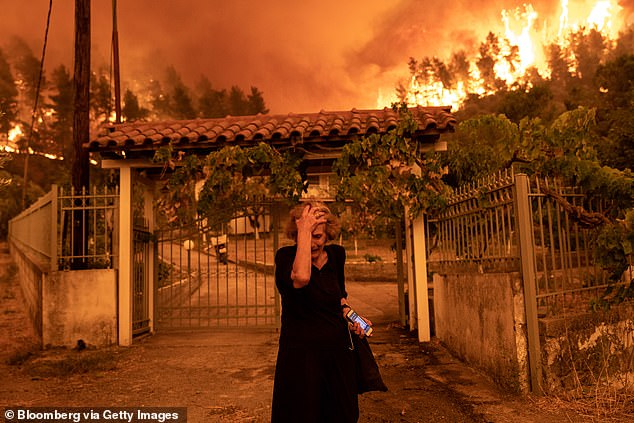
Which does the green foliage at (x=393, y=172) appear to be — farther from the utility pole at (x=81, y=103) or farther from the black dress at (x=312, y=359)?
the black dress at (x=312, y=359)

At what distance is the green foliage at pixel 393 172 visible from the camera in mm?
7344

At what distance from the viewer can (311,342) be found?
290 cm

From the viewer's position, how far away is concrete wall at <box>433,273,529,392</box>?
15.5 ft

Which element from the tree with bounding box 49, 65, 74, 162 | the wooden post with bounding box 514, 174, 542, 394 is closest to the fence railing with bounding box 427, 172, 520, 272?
the wooden post with bounding box 514, 174, 542, 394

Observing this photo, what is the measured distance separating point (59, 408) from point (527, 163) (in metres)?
6.06

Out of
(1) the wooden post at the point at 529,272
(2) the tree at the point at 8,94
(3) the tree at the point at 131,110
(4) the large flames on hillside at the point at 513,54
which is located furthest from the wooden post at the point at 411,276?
(4) the large flames on hillside at the point at 513,54

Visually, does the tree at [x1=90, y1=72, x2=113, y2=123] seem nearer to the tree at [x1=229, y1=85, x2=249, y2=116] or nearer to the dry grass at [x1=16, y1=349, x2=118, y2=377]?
the tree at [x1=229, y1=85, x2=249, y2=116]

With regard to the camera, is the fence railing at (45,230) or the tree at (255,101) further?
the tree at (255,101)

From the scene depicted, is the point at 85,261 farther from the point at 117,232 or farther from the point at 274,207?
the point at 274,207

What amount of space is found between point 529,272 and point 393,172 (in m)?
3.02

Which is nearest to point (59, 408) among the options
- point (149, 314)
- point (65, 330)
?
point (65, 330)

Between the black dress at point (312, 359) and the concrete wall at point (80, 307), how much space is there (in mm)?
5521

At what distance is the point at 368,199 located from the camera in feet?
24.7

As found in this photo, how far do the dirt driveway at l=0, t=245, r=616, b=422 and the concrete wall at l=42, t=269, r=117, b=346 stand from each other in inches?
11.5
